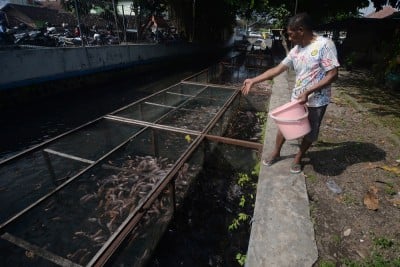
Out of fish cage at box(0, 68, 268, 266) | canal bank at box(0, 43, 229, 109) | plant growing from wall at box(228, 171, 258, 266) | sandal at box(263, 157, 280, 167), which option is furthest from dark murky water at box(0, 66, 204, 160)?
sandal at box(263, 157, 280, 167)

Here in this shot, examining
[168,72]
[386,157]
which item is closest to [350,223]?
[386,157]

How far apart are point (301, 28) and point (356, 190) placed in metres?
2.22

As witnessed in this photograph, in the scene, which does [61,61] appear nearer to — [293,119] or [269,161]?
[269,161]

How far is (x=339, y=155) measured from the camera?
4176mm

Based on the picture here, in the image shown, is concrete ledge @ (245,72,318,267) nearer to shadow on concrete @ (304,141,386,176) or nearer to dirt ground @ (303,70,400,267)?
dirt ground @ (303,70,400,267)

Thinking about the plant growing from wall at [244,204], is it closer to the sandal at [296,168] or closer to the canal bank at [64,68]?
the sandal at [296,168]

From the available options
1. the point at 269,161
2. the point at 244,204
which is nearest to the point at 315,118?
the point at 269,161

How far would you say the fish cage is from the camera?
3.18m

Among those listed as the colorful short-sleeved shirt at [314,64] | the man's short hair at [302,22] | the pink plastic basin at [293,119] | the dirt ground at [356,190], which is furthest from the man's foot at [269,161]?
the man's short hair at [302,22]

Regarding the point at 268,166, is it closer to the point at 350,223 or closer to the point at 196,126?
the point at 350,223

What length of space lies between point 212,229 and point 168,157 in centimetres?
212

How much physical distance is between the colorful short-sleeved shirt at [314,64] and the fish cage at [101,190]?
1353mm

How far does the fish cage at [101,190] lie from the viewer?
10.4 feet

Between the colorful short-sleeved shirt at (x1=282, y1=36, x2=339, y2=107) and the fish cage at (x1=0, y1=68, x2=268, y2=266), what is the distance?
4.44 ft
